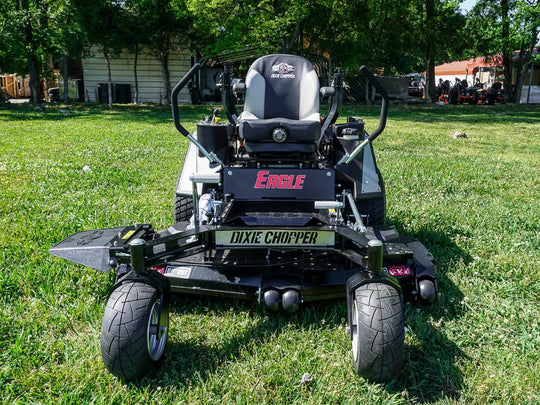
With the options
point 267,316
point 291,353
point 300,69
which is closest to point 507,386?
point 291,353

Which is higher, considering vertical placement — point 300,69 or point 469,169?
point 300,69

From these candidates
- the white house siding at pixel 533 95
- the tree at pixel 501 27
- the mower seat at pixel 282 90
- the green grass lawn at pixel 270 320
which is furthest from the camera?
the white house siding at pixel 533 95

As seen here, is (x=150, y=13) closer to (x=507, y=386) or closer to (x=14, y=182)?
(x=14, y=182)

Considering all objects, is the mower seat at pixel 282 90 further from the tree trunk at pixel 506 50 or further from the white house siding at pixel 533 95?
the white house siding at pixel 533 95

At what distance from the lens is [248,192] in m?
3.43

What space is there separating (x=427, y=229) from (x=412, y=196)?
48.6 inches

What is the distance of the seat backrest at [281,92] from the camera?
430 centimetres

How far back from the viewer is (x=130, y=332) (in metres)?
2.34

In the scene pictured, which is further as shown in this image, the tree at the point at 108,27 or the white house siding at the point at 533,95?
the white house siding at the point at 533,95

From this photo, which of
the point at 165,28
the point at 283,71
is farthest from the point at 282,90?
the point at 165,28

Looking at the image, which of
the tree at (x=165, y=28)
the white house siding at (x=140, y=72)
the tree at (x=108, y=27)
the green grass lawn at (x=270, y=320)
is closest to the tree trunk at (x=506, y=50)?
the tree at (x=165, y=28)

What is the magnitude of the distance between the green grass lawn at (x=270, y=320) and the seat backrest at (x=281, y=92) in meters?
1.52

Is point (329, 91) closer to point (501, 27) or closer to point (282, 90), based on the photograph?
point (282, 90)

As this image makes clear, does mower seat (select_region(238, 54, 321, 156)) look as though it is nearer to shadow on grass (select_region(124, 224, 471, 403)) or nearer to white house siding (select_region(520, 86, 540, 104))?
shadow on grass (select_region(124, 224, 471, 403))
